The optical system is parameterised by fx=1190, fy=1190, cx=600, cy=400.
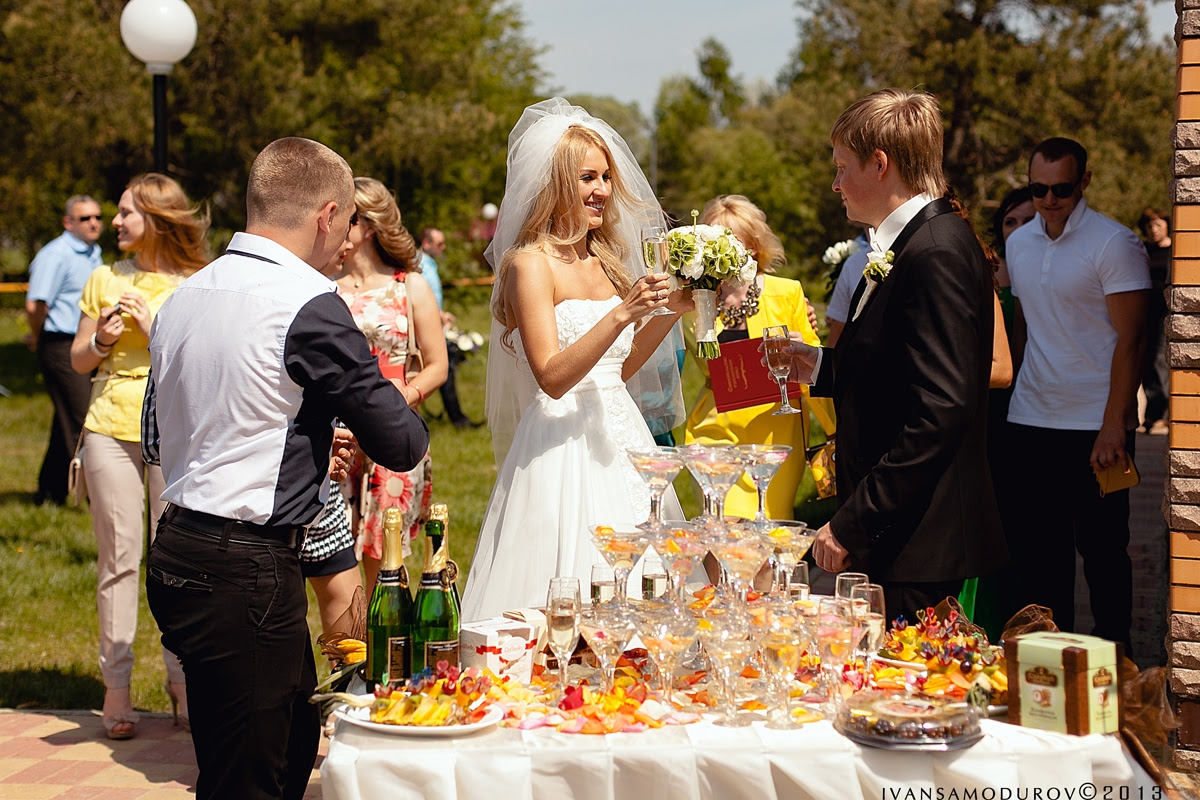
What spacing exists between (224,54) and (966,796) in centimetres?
1750

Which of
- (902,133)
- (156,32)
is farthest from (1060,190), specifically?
(156,32)

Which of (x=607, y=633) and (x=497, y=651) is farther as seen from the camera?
(x=497, y=651)

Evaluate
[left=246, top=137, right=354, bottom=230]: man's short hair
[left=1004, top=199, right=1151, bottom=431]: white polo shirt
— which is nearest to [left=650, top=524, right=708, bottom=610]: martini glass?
[left=246, top=137, right=354, bottom=230]: man's short hair

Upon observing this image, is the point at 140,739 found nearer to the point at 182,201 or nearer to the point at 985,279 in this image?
the point at 182,201

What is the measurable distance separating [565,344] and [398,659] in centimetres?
155

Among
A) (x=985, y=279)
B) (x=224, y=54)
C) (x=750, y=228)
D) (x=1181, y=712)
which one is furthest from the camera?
(x=224, y=54)

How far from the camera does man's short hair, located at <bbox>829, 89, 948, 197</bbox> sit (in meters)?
3.17

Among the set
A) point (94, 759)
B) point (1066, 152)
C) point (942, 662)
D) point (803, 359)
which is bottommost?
point (94, 759)

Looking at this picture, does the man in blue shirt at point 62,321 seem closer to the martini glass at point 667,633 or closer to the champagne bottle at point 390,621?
the champagne bottle at point 390,621

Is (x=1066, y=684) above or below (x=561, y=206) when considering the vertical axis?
below

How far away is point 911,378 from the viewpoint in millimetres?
3045

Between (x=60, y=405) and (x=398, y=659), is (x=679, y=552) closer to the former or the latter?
(x=398, y=659)

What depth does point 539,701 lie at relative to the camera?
2.53 metres

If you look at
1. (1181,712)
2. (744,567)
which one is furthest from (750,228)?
(744,567)
